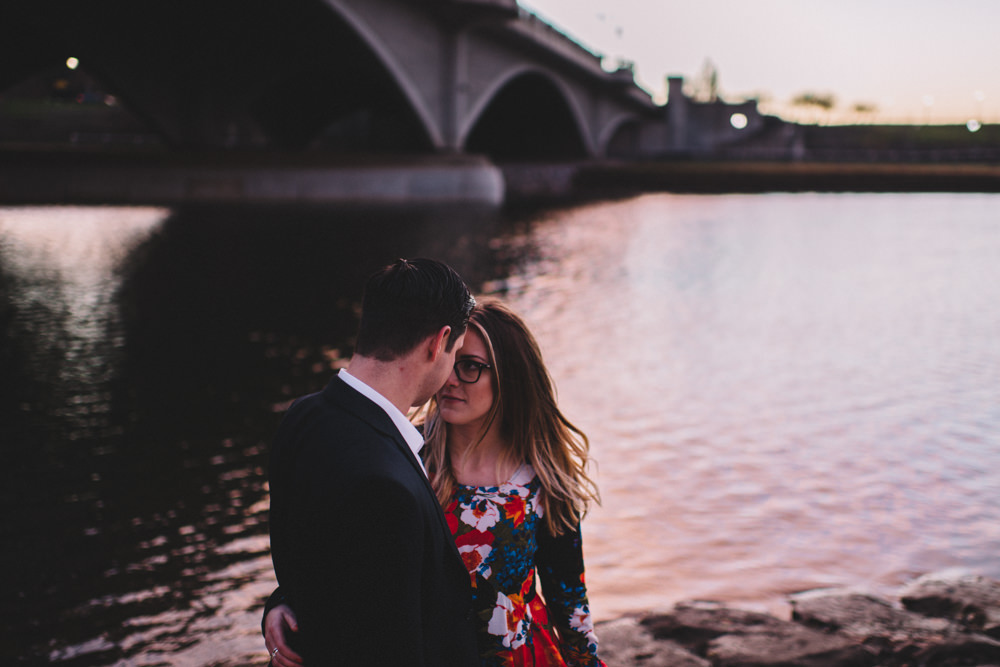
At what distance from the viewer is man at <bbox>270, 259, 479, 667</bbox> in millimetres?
1665

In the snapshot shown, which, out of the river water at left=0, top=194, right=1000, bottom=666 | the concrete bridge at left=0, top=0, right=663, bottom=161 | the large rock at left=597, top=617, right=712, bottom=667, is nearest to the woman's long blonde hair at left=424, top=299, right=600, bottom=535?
the large rock at left=597, top=617, right=712, bottom=667

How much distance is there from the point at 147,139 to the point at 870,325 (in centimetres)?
5782

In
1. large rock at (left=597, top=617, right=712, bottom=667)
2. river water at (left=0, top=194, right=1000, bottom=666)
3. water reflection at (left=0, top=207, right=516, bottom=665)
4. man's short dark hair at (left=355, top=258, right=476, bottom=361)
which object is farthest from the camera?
river water at (left=0, top=194, right=1000, bottom=666)

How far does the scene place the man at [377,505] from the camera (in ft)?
5.46

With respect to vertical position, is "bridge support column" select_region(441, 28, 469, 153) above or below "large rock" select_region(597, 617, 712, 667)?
above

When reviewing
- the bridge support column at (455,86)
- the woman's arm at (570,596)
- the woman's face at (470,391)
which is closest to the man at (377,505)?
the woman's face at (470,391)

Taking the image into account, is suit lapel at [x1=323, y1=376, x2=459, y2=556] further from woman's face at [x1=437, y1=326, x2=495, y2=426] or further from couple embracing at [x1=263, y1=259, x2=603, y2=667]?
woman's face at [x1=437, y1=326, x2=495, y2=426]

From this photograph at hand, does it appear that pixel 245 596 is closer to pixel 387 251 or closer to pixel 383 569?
pixel 383 569

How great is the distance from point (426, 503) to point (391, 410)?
0.21m

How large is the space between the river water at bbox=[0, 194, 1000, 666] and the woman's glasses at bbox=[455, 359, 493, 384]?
245 centimetres

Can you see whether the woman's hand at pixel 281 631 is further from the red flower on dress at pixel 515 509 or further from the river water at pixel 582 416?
the river water at pixel 582 416

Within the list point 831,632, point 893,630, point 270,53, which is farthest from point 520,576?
point 270,53

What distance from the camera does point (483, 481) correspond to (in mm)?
2588

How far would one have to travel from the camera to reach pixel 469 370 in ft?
8.30
